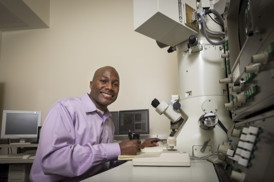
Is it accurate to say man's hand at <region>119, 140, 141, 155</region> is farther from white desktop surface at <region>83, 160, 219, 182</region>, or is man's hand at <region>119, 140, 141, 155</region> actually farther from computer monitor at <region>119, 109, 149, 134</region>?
computer monitor at <region>119, 109, 149, 134</region>

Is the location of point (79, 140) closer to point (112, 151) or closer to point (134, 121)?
point (112, 151)

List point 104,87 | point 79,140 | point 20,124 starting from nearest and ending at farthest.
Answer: point 79,140 → point 104,87 → point 20,124

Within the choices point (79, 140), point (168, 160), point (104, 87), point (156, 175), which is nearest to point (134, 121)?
point (104, 87)

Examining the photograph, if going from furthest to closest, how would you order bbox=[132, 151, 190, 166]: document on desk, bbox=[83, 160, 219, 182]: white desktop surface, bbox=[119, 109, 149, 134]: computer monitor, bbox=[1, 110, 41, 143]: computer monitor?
bbox=[1, 110, 41, 143]: computer monitor, bbox=[119, 109, 149, 134]: computer monitor, bbox=[132, 151, 190, 166]: document on desk, bbox=[83, 160, 219, 182]: white desktop surface

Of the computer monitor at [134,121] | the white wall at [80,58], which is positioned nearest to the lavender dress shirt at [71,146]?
the computer monitor at [134,121]

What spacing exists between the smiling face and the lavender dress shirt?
9cm

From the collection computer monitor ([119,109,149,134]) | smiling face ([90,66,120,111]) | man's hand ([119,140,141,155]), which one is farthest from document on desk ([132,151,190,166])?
computer monitor ([119,109,149,134])

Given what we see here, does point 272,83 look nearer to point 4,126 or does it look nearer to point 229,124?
point 229,124

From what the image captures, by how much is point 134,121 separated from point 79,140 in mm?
1236

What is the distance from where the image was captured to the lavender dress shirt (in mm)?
1028

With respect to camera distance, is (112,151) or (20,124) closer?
(112,151)

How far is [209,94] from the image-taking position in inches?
48.3

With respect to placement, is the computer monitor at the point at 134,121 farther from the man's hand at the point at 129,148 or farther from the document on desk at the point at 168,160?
the document on desk at the point at 168,160

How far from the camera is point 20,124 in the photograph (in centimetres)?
265
